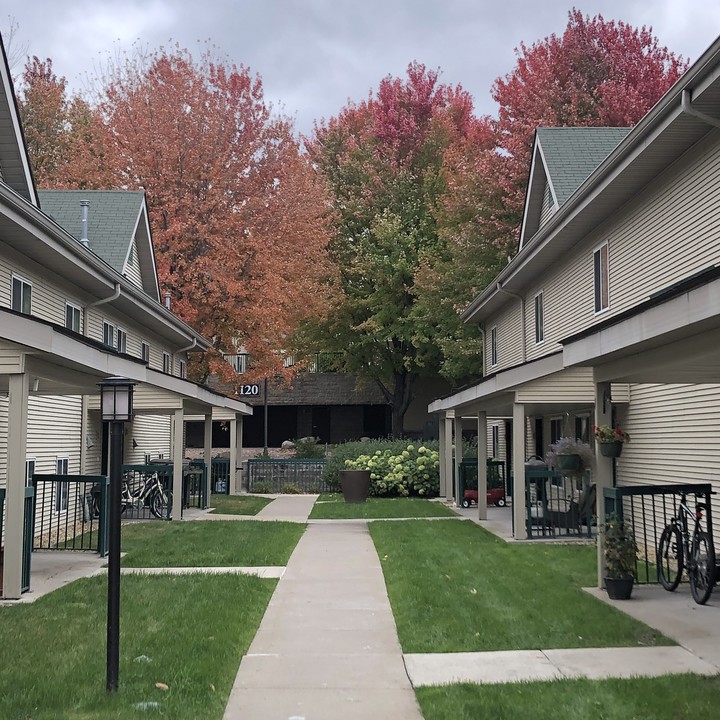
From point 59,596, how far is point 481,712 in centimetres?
581

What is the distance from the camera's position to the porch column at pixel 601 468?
33.3 feet

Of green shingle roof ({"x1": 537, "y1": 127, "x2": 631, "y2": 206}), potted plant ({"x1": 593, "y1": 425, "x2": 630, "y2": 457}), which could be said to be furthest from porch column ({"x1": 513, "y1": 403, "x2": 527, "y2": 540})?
green shingle roof ({"x1": 537, "y1": 127, "x2": 631, "y2": 206})

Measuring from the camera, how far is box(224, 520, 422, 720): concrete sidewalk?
19.7 feet

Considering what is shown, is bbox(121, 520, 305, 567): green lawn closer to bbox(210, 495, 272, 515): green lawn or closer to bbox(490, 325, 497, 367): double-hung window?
bbox(210, 495, 272, 515): green lawn

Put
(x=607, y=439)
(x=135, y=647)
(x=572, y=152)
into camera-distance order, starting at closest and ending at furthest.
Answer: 1. (x=135, y=647)
2. (x=607, y=439)
3. (x=572, y=152)

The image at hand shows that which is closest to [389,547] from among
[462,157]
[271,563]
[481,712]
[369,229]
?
[271,563]

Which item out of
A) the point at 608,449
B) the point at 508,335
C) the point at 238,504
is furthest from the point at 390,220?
the point at 608,449

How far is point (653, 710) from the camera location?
577 centimetres

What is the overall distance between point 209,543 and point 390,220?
80.8ft

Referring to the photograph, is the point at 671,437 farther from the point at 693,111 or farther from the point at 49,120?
the point at 49,120

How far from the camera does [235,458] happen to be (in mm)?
28531

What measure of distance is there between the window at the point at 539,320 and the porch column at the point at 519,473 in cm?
582

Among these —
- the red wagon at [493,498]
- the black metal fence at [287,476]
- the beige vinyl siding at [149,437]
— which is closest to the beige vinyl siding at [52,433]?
the beige vinyl siding at [149,437]

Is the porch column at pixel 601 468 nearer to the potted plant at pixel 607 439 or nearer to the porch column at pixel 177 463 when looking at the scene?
the potted plant at pixel 607 439
